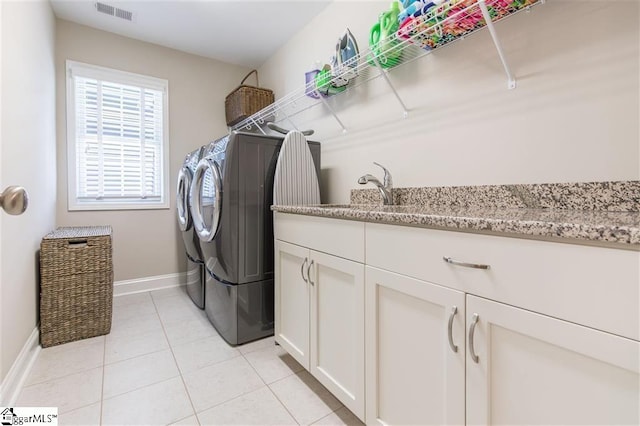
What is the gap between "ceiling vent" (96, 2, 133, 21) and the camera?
2273 millimetres

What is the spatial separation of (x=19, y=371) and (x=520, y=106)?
8.32 ft

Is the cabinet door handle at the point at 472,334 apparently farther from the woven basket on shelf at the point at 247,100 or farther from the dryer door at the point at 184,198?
the woven basket on shelf at the point at 247,100

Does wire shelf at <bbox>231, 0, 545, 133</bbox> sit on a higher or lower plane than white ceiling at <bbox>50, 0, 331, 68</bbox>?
lower

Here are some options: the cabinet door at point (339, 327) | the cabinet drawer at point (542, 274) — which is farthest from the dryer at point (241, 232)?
the cabinet drawer at point (542, 274)

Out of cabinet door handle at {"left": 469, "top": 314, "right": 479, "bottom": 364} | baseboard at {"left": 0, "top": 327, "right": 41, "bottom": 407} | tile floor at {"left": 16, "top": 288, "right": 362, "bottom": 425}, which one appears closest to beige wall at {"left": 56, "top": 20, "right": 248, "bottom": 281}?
tile floor at {"left": 16, "top": 288, "right": 362, "bottom": 425}

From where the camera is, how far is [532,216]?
2.59 ft

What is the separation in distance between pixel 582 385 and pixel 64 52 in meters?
3.66

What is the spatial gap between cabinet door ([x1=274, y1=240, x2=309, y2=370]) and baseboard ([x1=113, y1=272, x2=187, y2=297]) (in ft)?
5.86

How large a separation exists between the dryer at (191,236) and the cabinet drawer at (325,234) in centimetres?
101

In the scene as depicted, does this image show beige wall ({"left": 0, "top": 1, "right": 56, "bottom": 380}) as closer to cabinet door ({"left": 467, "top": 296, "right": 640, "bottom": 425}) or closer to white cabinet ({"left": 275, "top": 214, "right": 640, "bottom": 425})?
white cabinet ({"left": 275, "top": 214, "right": 640, "bottom": 425})

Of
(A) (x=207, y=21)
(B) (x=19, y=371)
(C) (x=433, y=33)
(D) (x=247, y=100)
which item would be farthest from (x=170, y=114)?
(C) (x=433, y=33)

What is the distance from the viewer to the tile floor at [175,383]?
1.24m

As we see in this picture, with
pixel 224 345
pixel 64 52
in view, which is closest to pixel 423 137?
pixel 224 345

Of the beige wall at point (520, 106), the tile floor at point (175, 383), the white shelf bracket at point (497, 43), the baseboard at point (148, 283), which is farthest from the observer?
the baseboard at point (148, 283)
